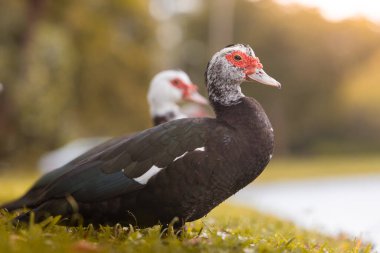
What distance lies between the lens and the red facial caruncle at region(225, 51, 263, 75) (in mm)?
5332

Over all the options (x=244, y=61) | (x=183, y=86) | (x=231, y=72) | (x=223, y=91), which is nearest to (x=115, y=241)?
(x=223, y=91)

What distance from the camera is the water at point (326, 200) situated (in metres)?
14.6

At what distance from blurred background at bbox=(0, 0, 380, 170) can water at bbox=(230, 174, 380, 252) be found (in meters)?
6.76

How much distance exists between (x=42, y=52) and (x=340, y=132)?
22.6 meters

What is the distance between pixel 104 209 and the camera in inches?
193

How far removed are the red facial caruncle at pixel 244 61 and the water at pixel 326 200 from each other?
6586 millimetres

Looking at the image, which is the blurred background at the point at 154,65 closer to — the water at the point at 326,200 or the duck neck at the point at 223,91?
the water at the point at 326,200

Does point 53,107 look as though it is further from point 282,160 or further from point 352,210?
point 282,160

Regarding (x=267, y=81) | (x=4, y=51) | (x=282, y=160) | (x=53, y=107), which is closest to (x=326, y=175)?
(x=282, y=160)

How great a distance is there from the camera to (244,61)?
5.34m

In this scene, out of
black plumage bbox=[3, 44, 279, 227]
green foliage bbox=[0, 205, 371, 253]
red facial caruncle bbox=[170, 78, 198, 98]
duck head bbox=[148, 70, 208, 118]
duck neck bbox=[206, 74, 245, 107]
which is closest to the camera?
green foliage bbox=[0, 205, 371, 253]

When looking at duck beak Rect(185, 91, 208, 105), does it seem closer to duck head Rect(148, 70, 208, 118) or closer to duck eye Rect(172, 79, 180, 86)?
duck head Rect(148, 70, 208, 118)

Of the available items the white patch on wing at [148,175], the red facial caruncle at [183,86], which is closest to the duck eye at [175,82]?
the red facial caruncle at [183,86]

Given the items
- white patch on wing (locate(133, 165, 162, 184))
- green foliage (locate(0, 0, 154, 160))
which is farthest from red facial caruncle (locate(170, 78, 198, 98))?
green foliage (locate(0, 0, 154, 160))
